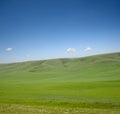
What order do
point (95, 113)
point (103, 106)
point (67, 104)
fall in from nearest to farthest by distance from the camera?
point (95, 113), point (103, 106), point (67, 104)

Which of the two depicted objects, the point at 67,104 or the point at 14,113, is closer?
the point at 14,113

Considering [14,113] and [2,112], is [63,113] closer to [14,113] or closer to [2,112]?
[14,113]

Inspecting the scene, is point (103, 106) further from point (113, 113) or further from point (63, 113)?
point (63, 113)

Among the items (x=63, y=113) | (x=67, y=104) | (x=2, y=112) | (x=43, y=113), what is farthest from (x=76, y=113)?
(x=67, y=104)

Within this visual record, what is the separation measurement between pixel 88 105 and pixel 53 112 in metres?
8.58

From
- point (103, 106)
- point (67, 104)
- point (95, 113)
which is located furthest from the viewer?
point (67, 104)

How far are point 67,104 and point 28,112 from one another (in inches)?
389

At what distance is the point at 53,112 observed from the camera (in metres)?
19.4

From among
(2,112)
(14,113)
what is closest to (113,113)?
(14,113)

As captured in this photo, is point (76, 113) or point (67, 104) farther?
point (67, 104)

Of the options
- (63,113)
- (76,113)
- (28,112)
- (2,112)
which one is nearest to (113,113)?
(76,113)

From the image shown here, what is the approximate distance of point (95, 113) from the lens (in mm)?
18688

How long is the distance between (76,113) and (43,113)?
318 centimetres

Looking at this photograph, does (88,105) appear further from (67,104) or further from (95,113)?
→ (95,113)
